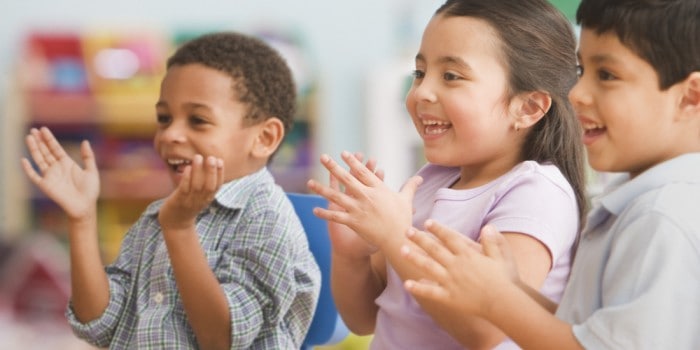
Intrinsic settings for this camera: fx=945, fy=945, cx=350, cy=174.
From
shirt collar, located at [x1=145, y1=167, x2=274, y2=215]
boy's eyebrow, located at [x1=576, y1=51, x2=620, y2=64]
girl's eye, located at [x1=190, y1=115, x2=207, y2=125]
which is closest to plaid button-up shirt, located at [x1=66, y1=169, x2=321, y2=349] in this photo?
shirt collar, located at [x1=145, y1=167, x2=274, y2=215]

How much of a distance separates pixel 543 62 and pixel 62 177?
0.70m

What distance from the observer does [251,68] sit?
4.90 feet

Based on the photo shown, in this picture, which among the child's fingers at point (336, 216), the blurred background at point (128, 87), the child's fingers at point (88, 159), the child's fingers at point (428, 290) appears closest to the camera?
the child's fingers at point (428, 290)

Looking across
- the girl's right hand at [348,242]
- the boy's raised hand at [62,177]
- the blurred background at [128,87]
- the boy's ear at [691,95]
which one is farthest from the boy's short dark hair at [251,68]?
the blurred background at [128,87]

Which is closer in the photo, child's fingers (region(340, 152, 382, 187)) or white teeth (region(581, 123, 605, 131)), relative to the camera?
white teeth (region(581, 123, 605, 131))

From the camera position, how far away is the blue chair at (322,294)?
1.45 metres

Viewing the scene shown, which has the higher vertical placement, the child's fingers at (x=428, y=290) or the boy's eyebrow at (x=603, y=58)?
the boy's eyebrow at (x=603, y=58)

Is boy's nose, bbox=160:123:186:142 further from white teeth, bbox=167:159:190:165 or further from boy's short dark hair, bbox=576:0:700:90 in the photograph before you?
boy's short dark hair, bbox=576:0:700:90

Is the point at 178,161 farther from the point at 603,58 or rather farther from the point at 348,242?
the point at 603,58

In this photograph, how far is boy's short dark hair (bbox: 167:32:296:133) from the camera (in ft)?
4.81

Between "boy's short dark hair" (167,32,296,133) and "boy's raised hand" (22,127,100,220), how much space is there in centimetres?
23

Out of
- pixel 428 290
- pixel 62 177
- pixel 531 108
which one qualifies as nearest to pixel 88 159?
pixel 62 177

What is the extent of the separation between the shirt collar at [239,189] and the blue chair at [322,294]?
9 centimetres

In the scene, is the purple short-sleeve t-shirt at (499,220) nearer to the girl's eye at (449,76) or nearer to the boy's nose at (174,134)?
the girl's eye at (449,76)
